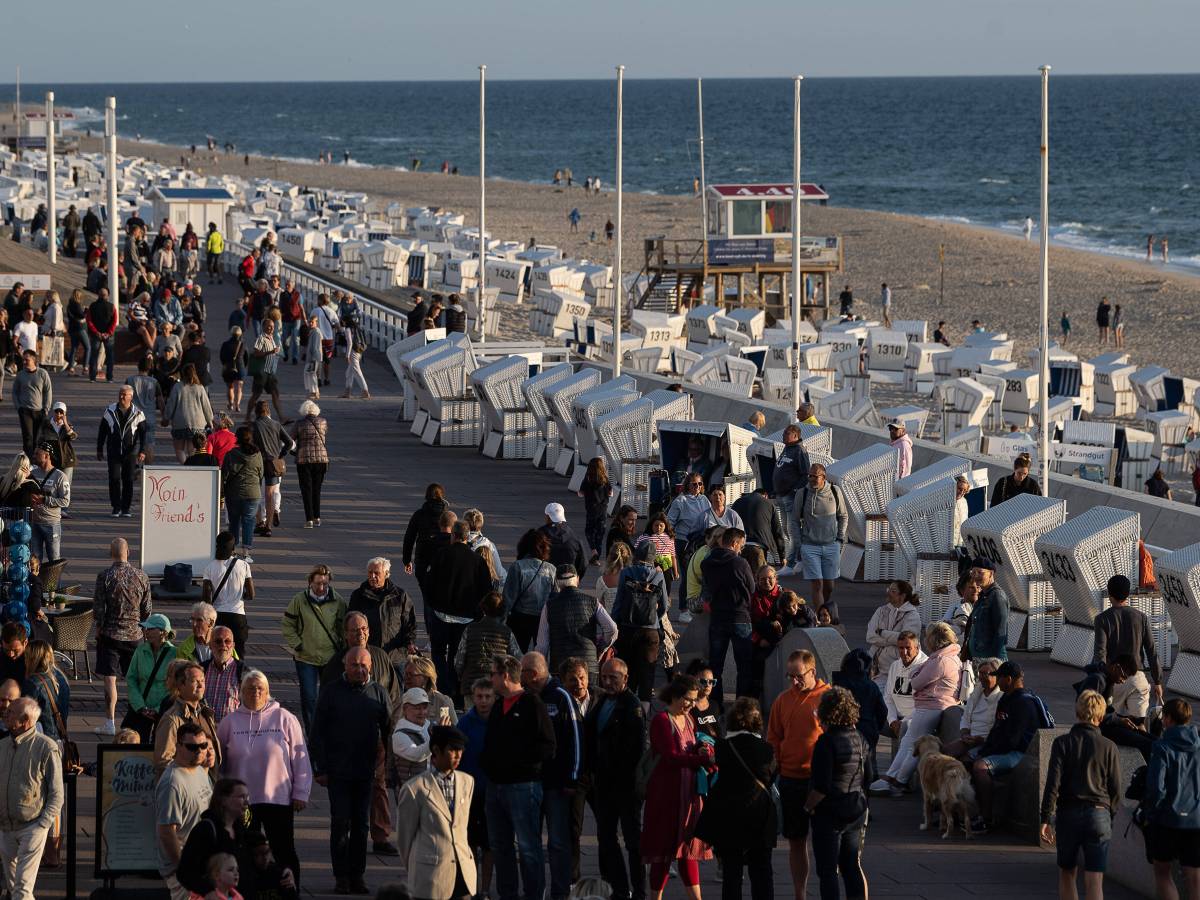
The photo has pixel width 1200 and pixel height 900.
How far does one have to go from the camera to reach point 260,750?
8.97 metres

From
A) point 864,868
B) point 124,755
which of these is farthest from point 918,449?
point 124,755

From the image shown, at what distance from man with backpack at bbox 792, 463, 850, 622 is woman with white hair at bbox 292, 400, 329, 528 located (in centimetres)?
469

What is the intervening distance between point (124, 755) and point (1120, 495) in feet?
34.5

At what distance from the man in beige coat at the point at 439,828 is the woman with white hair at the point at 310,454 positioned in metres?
10.1

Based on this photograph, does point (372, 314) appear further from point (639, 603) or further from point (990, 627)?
point (639, 603)

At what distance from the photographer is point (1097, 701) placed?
9.20 meters

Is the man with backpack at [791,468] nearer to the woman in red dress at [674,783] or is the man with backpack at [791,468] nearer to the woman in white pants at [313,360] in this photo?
the woman in red dress at [674,783]

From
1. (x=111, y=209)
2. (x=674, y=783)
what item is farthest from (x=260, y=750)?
(x=111, y=209)

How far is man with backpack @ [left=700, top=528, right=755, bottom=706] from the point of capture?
1248cm

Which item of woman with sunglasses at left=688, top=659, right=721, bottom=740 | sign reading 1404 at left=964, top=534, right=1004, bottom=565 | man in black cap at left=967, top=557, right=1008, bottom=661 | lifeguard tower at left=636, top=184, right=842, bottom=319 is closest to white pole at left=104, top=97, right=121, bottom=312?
lifeguard tower at left=636, top=184, right=842, bottom=319

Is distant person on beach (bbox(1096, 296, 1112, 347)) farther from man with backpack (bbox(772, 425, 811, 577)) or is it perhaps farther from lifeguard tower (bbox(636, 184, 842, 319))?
man with backpack (bbox(772, 425, 811, 577))

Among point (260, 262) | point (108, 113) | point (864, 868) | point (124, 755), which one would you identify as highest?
point (108, 113)

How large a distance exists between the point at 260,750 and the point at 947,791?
12.5 ft

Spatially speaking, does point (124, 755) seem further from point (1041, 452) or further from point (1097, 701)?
point (1041, 452)
